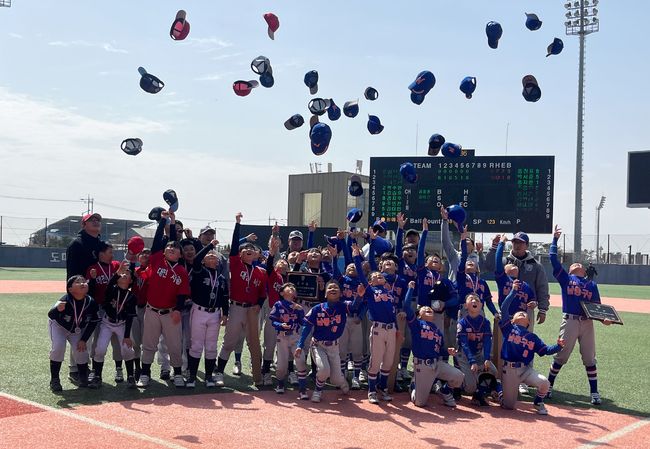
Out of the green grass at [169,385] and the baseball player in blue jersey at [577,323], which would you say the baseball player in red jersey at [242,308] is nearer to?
the green grass at [169,385]

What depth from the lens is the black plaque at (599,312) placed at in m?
7.91

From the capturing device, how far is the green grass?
24.8 ft

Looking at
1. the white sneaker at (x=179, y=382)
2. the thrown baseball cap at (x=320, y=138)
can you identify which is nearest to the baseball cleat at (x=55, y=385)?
the white sneaker at (x=179, y=382)

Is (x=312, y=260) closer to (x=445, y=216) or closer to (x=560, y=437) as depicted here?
(x=445, y=216)

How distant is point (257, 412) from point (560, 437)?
10.2ft

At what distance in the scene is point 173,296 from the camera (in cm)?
817

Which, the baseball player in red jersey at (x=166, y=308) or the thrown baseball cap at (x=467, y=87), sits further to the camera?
the thrown baseball cap at (x=467, y=87)

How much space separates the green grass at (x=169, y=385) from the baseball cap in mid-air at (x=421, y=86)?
5074mm

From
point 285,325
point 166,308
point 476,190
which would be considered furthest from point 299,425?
point 476,190

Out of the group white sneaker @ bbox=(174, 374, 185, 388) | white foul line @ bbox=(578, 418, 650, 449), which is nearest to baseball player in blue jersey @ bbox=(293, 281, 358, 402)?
white sneaker @ bbox=(174, 374, 185, 388)

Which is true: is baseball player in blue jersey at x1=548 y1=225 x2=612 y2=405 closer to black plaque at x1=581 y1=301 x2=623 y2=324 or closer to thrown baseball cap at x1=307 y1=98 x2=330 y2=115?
black plaque at x1=581 y1=301 x2=623 y2=324

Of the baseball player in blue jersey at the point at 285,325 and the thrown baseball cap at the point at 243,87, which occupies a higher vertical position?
the thrown baseball cap at the point at 243,87

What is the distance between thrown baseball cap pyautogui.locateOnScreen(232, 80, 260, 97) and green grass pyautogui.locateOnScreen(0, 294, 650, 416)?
4.31 meters

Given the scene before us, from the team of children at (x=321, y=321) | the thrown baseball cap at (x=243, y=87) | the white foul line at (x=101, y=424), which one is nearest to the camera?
the white foul line at (x=101, y=424)
